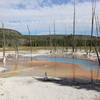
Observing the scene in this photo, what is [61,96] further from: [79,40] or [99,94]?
[79,40]

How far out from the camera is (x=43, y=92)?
338 inches

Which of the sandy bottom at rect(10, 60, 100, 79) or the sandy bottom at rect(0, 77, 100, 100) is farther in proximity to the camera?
the sandy bottom at rect(10, 60, 100, 79)

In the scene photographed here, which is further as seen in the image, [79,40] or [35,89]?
[79,40]

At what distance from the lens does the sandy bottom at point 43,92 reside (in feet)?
25.6

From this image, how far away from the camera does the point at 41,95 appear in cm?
814

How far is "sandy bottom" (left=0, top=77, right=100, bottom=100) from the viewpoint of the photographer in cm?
782

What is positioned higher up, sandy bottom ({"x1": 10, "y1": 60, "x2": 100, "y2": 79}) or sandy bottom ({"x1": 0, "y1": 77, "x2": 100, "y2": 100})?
sandy bottom ({"x1": 0, "y1": 77, "x2": 100, "y2": 100})

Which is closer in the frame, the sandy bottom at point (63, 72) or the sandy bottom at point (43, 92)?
the sandy bottom at point (43, 92)

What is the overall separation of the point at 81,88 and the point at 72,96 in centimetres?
143

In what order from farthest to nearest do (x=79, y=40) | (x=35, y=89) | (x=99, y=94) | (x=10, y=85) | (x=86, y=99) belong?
(x=79, y=40) → (x=10, y=85) → (x=35, y=89) → (x=99, y=94) → (x=86, y=99)

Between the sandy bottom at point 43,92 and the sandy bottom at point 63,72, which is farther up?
the sandy bottom at point 43,92

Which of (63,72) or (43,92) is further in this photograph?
(63,72)

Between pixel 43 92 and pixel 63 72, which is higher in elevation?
pixel 43 92

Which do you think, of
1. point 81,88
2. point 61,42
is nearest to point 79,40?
point 61,42
